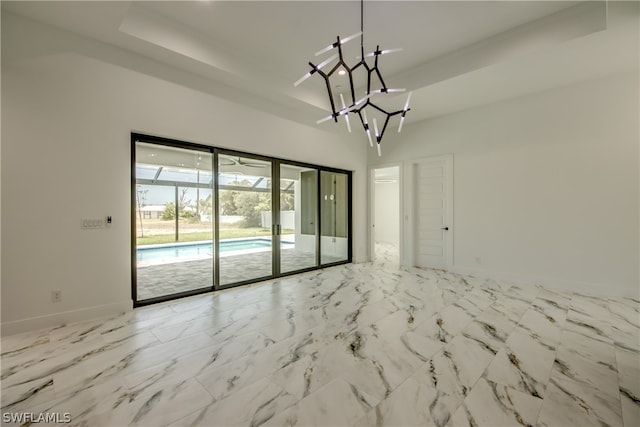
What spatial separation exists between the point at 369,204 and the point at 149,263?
191 inches

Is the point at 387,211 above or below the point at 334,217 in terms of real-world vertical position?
above

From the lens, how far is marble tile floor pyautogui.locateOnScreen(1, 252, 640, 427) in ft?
5.79

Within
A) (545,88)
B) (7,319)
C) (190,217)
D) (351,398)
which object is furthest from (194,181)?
(545,88)

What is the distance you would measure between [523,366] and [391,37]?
3960 millimetres

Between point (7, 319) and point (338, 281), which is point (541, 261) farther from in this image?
point (7, 319)

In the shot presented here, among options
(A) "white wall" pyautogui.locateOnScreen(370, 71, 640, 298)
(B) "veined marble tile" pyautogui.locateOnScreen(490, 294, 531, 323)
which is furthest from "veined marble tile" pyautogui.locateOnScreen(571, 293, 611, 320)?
(B) "veined marble tile" pyautogui.locateOnScreen(490, 294, 531, 323)

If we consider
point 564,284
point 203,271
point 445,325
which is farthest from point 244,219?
point 564,284

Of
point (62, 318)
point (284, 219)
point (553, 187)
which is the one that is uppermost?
point (553, 187)

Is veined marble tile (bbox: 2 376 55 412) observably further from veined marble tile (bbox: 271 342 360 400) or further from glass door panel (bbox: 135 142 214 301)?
glass door panel (bbox: 135 142 214 301)

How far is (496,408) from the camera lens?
5.89ft

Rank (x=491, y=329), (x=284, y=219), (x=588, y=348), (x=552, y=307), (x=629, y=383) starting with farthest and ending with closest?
(x=284, y=219) < (x=552, y=307) < (x=491, y=329) < (x=588, y=348) < (x=629, y=383)

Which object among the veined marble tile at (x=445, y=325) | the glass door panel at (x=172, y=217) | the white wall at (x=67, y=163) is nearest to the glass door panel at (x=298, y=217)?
the glass door panel at (x=172, y=217)

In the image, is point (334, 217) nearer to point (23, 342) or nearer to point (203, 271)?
point (203, 271)

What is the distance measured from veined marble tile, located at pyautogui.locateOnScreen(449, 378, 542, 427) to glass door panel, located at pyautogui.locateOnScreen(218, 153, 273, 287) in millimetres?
3683
